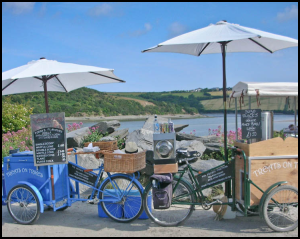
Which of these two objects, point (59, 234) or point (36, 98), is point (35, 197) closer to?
point (59, 234)

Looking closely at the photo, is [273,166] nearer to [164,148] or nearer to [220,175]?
[220,175]

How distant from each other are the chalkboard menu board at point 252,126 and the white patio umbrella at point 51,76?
2.37 metres

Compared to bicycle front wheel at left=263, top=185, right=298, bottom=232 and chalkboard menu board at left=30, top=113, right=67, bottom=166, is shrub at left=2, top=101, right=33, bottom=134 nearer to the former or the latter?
chalkboard menu board at left=30, top=113, right=67, bottom=166

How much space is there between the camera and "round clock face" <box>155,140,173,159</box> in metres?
4.68

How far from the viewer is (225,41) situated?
5.31 metres

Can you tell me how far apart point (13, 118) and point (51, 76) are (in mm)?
8012

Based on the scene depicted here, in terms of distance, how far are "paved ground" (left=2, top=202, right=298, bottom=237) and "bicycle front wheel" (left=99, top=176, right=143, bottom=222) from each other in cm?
13

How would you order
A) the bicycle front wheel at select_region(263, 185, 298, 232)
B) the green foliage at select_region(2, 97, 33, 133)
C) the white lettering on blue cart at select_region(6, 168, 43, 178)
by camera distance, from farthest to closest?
the green foliage at select_region(2, 97, 33, 133) < the white lettering on blue cart at select_region(6, 168, 43, 178) < the bicycle front wheel at select_region(263, 185, 298, 232)

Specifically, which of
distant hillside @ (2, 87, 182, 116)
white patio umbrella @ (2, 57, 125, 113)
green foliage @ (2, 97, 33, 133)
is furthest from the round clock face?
green foliage @ (2, 97, 33, 133)

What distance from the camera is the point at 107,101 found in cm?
2086

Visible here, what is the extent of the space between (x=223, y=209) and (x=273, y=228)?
0.75 metres

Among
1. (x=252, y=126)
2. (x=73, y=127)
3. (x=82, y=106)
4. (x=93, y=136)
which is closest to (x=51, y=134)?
(x=252, y=126)

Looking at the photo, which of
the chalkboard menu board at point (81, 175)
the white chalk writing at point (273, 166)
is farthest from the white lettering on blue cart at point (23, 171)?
the white chalk writing at point (273, 166)

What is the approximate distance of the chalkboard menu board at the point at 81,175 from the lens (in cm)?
519
